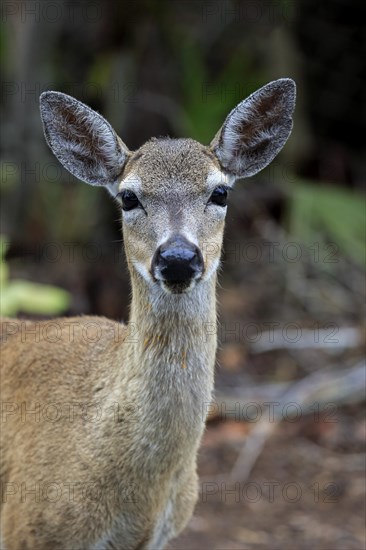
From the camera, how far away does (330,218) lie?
11508 mm

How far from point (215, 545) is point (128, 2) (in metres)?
7.75

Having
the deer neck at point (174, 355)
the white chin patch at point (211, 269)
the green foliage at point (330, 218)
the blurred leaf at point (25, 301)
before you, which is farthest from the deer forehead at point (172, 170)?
the green foliage at point (330, 218)

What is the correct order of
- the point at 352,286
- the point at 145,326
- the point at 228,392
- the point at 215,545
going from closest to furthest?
the point at 145,326, the point at 215,545, the point at 228,392, the point at 352,286

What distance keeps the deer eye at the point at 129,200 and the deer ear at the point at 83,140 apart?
0.46 meters

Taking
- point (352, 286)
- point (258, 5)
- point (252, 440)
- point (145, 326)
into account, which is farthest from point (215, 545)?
point (258, 5)

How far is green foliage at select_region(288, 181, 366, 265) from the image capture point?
449 inches

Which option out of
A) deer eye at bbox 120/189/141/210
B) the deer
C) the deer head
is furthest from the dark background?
deer eye at bbox 120/189/141/210

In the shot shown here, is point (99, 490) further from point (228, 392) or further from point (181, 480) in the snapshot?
point (228, 392)

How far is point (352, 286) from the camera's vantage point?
12.0 meters

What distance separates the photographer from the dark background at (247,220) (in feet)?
29.1

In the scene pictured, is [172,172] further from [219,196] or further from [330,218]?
[330,218]

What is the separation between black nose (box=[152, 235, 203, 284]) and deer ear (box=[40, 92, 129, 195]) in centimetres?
119

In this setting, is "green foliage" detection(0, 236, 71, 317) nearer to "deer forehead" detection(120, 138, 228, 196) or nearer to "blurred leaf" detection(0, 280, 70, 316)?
"blurred leaf" detection(0, 280, 70, 316)

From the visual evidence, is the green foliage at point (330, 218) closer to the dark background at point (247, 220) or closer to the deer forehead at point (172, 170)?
the dark background at point (247, 220)
